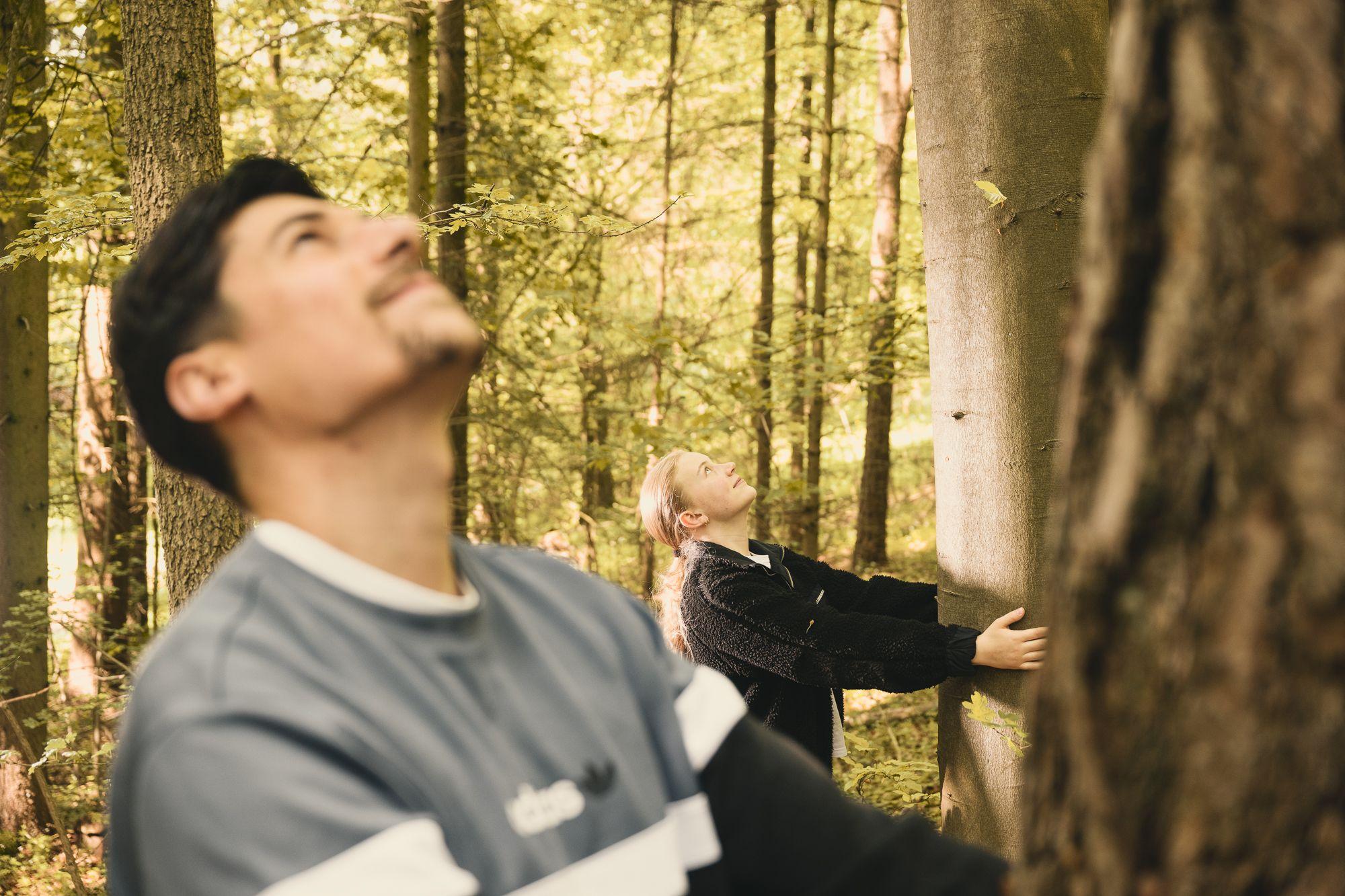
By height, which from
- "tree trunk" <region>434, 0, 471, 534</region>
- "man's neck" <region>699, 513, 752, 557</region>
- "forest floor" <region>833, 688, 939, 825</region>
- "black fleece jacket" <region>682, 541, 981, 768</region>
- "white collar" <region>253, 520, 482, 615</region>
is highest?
"tree trunk" <region>434, 0, 471, 534</region>

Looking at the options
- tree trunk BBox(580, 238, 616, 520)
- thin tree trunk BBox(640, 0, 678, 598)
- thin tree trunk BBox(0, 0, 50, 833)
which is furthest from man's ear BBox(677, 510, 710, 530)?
thin tree trunk BBox(0, 0, 50, 833)

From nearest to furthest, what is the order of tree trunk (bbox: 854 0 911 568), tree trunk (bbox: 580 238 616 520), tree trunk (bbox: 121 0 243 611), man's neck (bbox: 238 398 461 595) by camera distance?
man's neck (bbox: 238 398 461 595) → tree trunk (bbox: 121 0 243 611) → tree trunk (bbox: 580 238 616 520) → tree trunk (bbox: 854 0 911 568)

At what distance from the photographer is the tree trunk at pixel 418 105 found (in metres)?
7.70

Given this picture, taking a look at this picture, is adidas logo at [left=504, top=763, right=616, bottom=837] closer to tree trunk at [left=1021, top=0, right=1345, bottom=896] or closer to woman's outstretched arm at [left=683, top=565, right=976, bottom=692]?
tree trunk at [left=1021, top=0, right=1345, bottom=896]

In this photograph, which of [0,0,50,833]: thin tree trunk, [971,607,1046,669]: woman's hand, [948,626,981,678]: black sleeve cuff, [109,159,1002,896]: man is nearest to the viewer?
[109,159,1002,896]: man

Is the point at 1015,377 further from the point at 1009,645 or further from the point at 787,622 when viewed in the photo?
the point at 787,622

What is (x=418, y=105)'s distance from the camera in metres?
7.81

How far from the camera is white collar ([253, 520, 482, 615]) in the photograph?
3.85 feet

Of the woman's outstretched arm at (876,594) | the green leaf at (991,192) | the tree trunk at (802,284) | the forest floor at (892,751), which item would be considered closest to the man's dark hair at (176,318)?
the green leaf at (991,192)

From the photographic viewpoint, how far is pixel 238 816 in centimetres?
95

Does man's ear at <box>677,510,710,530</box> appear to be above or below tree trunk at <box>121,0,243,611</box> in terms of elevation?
below

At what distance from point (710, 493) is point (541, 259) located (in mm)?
5759

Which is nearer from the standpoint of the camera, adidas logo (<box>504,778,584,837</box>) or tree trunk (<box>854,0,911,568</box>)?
adidas logo (<box>504,778,584,837</box>)

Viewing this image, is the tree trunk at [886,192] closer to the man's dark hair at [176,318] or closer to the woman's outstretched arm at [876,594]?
the woman's outstretched arm at [876,594]
